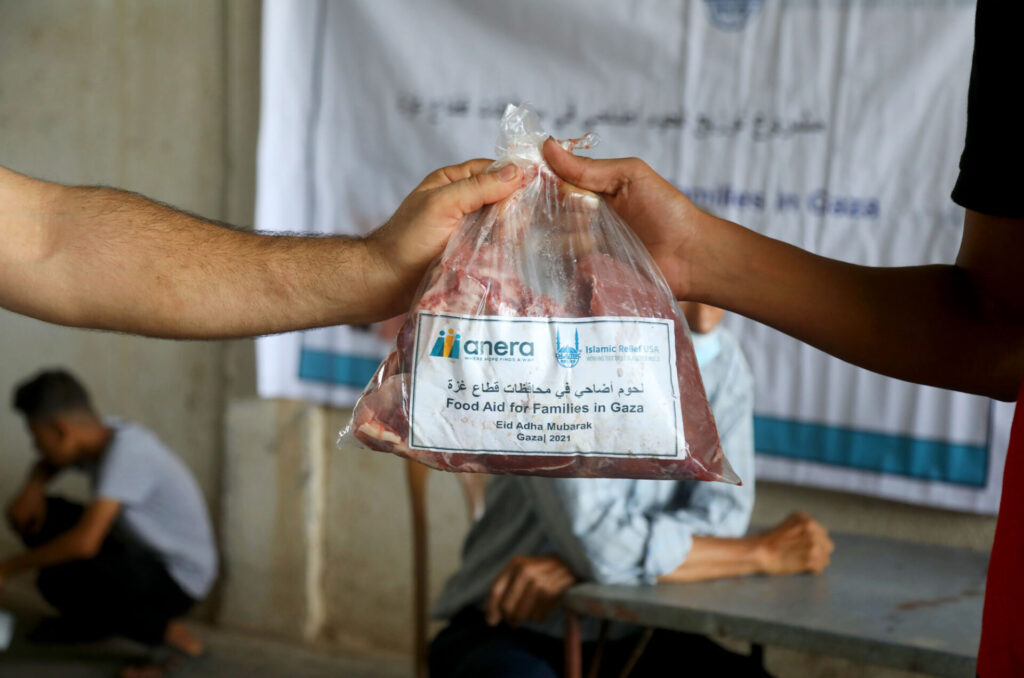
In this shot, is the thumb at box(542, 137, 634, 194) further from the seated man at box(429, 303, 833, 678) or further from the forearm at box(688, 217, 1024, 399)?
the seated man at box(429, 303, 833, 678)

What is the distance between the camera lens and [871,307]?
0.93 metres

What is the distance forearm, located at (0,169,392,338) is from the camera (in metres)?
0.91

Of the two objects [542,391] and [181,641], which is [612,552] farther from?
[181,641]

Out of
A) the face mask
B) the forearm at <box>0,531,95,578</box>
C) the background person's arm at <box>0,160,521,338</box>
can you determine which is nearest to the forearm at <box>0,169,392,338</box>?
the background person's arm at <box>0,160,521,338</box>

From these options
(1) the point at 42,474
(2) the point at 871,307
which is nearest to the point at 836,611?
(2) the point at 871,307

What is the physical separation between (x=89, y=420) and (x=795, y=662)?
201cm

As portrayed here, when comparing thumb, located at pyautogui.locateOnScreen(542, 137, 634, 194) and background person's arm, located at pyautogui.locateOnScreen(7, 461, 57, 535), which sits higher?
thumb, located at pyautogui.locateOnScreen(542, 137, 634, 194)

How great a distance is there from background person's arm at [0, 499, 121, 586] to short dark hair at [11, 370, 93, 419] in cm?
Result: 28

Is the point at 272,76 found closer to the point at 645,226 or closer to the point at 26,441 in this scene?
the point at 26,441

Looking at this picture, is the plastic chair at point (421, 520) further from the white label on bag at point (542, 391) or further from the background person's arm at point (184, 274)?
the white label on bag at point (542, 391)

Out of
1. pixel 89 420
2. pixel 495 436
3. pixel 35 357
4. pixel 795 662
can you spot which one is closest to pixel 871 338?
pixel 495 436

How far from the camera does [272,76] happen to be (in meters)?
2.52

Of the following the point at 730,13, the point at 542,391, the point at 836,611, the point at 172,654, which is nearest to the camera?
the point at 542,391

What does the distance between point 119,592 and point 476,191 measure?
229 cm
